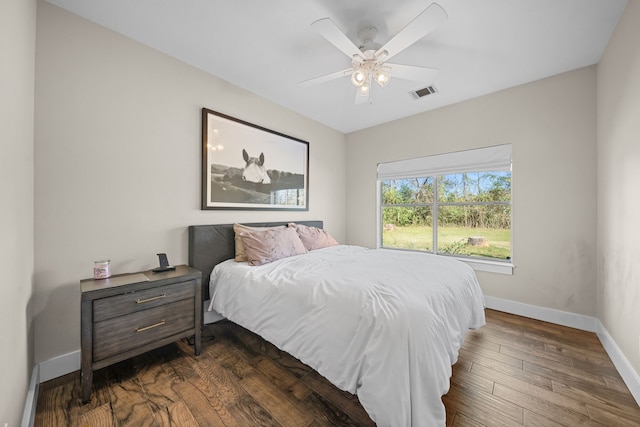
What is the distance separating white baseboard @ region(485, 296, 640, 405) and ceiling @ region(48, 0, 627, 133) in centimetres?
254

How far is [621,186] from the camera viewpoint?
1.86 m

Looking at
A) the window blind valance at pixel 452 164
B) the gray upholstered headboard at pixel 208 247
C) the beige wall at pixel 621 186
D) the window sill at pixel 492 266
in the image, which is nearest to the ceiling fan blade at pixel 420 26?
the beige wall at pixel 621 186

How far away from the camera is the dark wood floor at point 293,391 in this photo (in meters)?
1.37

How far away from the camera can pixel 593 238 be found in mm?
2404

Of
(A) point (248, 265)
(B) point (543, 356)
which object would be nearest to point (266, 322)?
(A) point (248, 265)

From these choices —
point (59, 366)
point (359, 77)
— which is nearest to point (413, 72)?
point (359, 77)

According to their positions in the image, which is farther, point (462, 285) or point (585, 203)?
point (585, 203)

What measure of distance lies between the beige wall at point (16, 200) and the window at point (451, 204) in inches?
149

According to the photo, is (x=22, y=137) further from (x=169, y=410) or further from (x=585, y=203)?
(x=585, y=203)

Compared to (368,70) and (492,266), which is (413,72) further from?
(492,266)

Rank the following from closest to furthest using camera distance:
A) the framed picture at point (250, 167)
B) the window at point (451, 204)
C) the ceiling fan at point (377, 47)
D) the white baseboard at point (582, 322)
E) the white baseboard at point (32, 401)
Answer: the white baseboard at point (32, 401) < the ceiling fan at point (377, 47) < the white baseboard at point (582, 322) < the framed picture at point (250, 167) < the window at point (451, 204)

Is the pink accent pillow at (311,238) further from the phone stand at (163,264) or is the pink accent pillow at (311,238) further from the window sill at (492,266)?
the window sill at (492,266)

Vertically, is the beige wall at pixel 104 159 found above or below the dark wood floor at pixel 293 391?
above

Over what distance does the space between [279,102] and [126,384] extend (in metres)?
3.19
